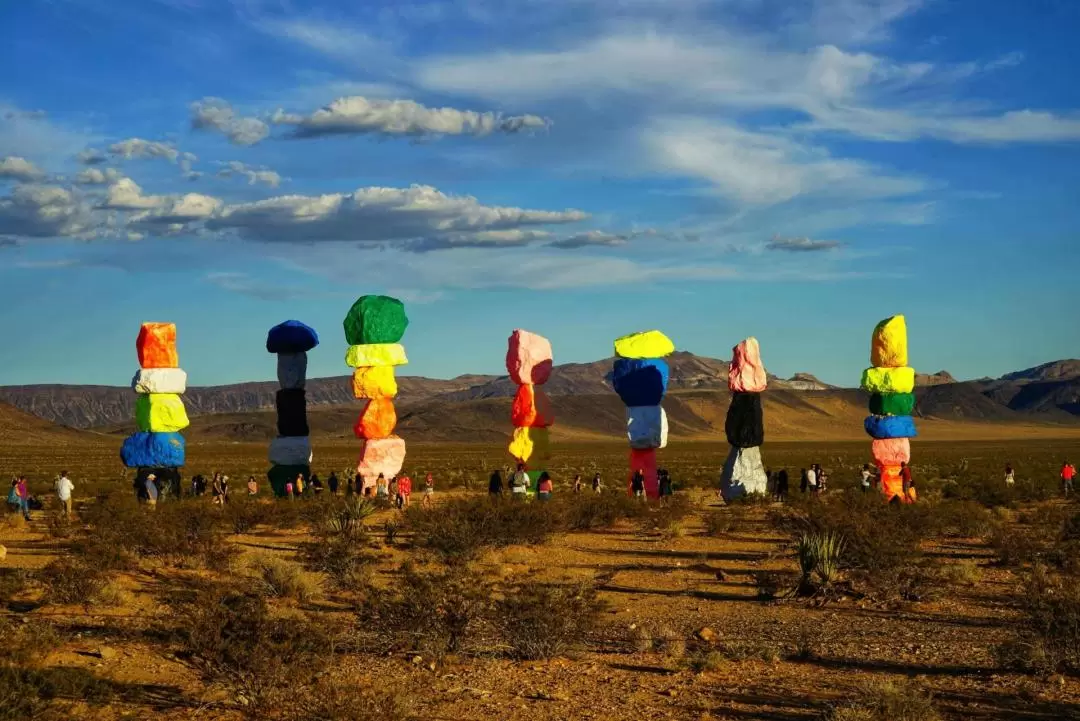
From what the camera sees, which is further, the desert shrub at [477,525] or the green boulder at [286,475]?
the green boulder at [286,475]

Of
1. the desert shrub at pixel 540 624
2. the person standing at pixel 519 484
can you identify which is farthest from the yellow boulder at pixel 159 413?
the desert shrub at pixel 540 624

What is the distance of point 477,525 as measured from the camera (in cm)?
1992

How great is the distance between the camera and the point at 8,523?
25156mm

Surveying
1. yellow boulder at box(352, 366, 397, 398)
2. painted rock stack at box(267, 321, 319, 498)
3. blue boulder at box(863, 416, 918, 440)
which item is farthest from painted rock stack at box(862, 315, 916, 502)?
painted rock stack at box(267, 321, 319, 498)

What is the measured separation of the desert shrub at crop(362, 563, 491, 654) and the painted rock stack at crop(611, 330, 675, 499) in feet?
48.8

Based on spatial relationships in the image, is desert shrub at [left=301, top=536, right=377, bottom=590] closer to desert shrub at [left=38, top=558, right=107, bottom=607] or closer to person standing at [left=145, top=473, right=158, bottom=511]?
desert shrub at [left=38, top=558, right=107, bottom=607]

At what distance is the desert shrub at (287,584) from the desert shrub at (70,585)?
2.12 meters

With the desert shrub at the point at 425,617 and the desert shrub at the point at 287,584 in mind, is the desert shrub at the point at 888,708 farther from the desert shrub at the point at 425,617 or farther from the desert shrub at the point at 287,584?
the desert shrub at the point at 287,584

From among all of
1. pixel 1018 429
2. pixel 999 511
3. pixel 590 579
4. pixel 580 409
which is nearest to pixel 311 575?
pixel 590 579

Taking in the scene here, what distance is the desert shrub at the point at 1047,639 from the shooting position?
1102 centimetres

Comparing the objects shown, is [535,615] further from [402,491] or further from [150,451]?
[150,451]

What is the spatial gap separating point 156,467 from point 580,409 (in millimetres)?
125894

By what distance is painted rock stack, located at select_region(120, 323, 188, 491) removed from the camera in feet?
88.3

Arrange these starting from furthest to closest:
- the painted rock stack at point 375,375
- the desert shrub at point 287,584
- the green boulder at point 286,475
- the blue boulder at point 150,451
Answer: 1. the green boulder at point 286,475
2. the painted rock stack at point 375,375
3. the blue boulder at point 150,451
4. the desert shrub at point 287,584
